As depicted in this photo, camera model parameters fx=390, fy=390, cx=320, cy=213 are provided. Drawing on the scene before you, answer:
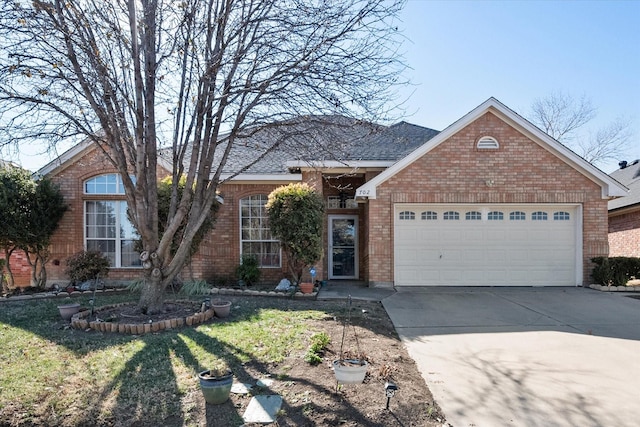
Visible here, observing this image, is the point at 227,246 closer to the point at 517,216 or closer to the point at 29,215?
the point at 29,215

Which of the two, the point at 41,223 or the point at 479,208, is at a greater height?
the point at 479,208

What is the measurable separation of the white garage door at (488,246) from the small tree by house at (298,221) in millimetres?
2616

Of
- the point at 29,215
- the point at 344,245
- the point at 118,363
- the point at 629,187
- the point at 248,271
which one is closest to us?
the point at 118,363

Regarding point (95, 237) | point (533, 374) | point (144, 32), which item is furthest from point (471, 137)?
point (95, 237)

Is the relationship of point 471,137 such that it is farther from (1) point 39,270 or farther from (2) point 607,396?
(1) point 39,270

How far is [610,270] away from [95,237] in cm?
1510

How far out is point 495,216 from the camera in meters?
11.5

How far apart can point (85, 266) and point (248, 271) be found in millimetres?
4491

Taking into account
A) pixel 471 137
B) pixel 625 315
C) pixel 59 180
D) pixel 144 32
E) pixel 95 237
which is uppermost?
pixel 144 32

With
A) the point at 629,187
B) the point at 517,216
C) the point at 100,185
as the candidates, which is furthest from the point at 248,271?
the point at 629,187

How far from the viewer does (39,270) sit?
1185 centimetres

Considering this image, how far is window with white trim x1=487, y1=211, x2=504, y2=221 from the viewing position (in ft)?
37.6

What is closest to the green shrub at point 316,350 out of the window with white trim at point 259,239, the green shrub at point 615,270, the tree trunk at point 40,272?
the window with white trim at point 259,239

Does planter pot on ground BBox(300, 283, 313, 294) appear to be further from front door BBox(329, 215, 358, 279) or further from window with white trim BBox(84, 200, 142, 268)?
window with white trim BBox(84, 200, 142, 268)
